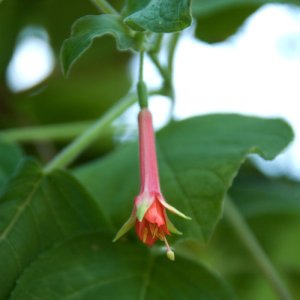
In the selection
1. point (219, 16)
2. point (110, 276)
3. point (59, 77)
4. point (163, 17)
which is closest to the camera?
point (163, 17)

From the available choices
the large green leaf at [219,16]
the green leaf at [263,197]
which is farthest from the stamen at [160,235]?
the green leaf at [263,197]

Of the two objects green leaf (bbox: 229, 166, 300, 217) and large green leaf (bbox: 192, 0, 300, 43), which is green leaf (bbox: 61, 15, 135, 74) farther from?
green leaf (bbox: 229, 166, 300, 217)

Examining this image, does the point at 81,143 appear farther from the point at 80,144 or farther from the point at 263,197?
the point at 263,197

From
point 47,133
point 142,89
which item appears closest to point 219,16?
point 47,133

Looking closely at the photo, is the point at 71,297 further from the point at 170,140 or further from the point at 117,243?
the point at 170,140

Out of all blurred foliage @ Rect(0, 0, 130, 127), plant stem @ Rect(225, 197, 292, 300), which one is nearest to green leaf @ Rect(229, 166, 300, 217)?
plant stem @ Rect(225, 197, 292, 300)

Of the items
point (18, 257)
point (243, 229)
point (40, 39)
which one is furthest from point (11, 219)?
point (40, 39)

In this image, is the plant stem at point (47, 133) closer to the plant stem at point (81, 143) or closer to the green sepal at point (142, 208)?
the plant stem at point (81, 143)

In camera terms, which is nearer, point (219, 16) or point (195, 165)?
point (195, 165)
